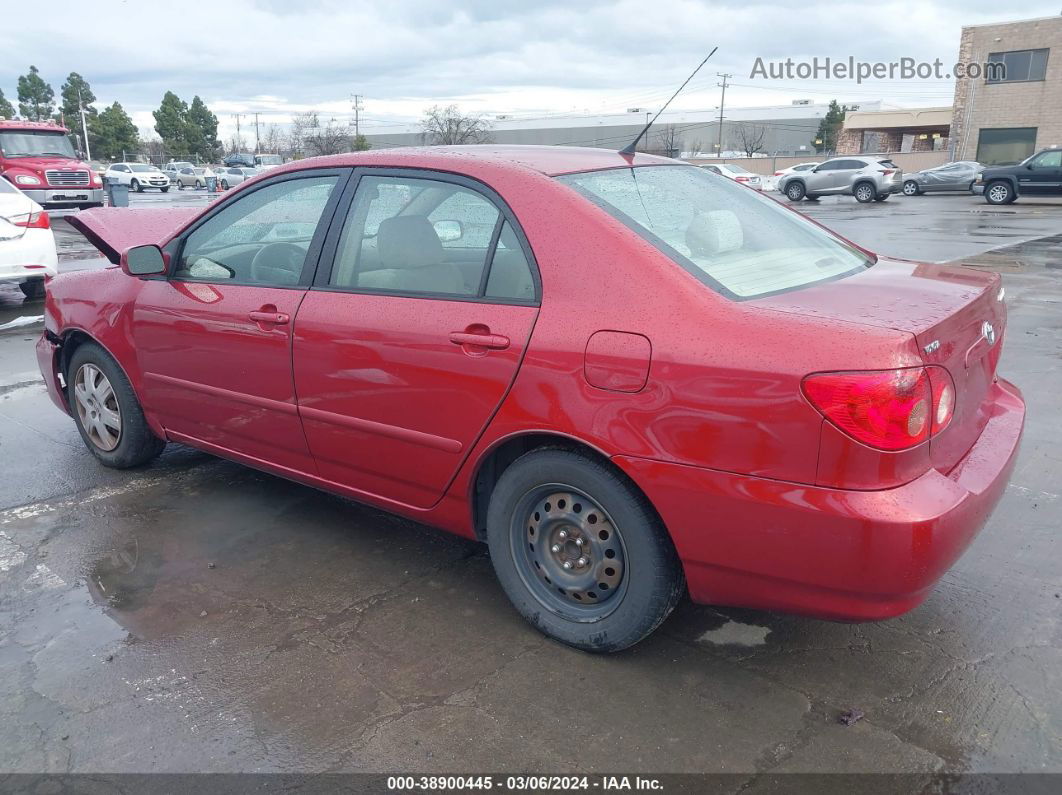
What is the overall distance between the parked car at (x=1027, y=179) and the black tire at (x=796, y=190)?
256 inches

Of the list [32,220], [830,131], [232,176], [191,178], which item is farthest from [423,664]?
[830,131]

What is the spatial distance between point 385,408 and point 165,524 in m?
1.53

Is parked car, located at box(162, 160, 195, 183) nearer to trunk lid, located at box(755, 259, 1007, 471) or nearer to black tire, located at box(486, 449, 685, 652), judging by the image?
black tire, located at box(486, 449, 685, 652)

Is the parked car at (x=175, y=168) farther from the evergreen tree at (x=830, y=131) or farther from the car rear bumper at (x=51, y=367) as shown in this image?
the car rear bumper at (x=51, y=367)

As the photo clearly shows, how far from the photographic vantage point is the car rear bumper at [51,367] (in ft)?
15.8

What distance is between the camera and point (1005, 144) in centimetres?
4116

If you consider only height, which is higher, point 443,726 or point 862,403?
point 862,403

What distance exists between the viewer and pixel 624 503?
8.70 feet

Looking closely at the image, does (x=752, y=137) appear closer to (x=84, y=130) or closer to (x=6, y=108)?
(x=84, y=130)

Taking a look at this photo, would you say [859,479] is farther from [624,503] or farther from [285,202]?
[285,202]

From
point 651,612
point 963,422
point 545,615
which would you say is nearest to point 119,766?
point 545,615

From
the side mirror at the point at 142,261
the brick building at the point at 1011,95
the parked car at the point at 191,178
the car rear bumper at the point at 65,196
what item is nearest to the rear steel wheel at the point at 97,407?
the side mirror at the point at 142,261

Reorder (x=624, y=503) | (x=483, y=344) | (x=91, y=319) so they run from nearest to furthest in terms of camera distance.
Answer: (x=624, y=503), (x=483, y=344), (x=91, y=319)

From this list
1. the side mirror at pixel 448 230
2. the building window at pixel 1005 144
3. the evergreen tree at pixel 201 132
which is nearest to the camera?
the side mirror at pixel 448 230
